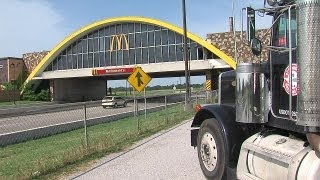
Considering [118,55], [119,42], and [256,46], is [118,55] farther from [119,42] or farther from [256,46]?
[256,46]

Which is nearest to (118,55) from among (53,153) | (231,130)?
(53,153)

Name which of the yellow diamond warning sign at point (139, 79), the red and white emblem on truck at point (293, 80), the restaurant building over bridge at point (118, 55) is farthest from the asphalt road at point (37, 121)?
the restaurant building over bridge at point (118, 55)

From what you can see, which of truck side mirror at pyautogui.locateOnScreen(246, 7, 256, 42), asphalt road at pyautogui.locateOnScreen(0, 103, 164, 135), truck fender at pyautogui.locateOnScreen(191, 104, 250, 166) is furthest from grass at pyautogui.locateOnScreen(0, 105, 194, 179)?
truck side mirror at pyautogui.locateOnScreen(246, 7, 256, 42)

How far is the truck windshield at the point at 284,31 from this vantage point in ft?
18.9

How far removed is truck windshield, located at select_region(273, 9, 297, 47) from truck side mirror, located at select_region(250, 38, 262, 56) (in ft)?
0.71

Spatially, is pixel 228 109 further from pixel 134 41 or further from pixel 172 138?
pixel 134 41

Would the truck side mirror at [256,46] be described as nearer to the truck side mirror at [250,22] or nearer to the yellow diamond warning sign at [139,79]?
the truck side mirror at [250,22]

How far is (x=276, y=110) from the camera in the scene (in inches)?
253

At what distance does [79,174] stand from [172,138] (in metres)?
6.01

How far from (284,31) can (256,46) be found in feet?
1.53

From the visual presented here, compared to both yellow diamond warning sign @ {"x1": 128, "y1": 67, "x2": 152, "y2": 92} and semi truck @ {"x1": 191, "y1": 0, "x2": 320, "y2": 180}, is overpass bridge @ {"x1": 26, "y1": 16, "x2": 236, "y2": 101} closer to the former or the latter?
yellow diamond warning sign @ {"x1": 128, "y1": 67, "x2": 152, "y2": 92}

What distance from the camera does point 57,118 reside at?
23.8m

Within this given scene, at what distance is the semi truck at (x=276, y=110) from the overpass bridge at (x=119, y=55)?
187 ft

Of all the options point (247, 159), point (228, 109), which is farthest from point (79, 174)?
point (247, 159)
